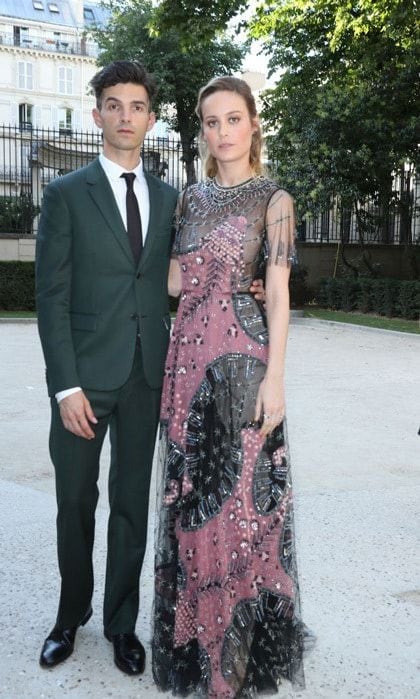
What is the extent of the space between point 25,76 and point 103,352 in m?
69.2

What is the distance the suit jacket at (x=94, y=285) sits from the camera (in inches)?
104

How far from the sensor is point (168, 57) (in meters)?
31.0

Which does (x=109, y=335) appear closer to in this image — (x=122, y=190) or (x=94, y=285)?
(x=94, y=285)

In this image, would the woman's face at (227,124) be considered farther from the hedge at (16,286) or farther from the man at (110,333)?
the hedge at (16,286)

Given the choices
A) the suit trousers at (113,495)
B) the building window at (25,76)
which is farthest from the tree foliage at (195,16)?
the building window at (25,76)

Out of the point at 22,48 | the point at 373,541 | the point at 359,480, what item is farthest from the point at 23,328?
the point at 22,48

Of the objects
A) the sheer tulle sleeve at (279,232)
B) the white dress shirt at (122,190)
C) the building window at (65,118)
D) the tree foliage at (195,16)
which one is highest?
the building window at (65,118)

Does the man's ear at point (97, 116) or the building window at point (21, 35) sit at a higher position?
the building window at point (21, 35)

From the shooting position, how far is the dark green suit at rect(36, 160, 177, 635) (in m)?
2.65

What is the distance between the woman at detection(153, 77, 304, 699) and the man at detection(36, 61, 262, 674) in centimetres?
16

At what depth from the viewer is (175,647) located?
2633mm

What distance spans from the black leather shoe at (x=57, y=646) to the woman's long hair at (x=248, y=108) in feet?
5.86

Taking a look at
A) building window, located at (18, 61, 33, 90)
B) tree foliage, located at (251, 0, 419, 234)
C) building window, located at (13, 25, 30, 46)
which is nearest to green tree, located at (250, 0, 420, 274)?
tree foliage, located at (251, 0, 419, 234)

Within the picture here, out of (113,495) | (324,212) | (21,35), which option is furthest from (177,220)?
(21,35)
